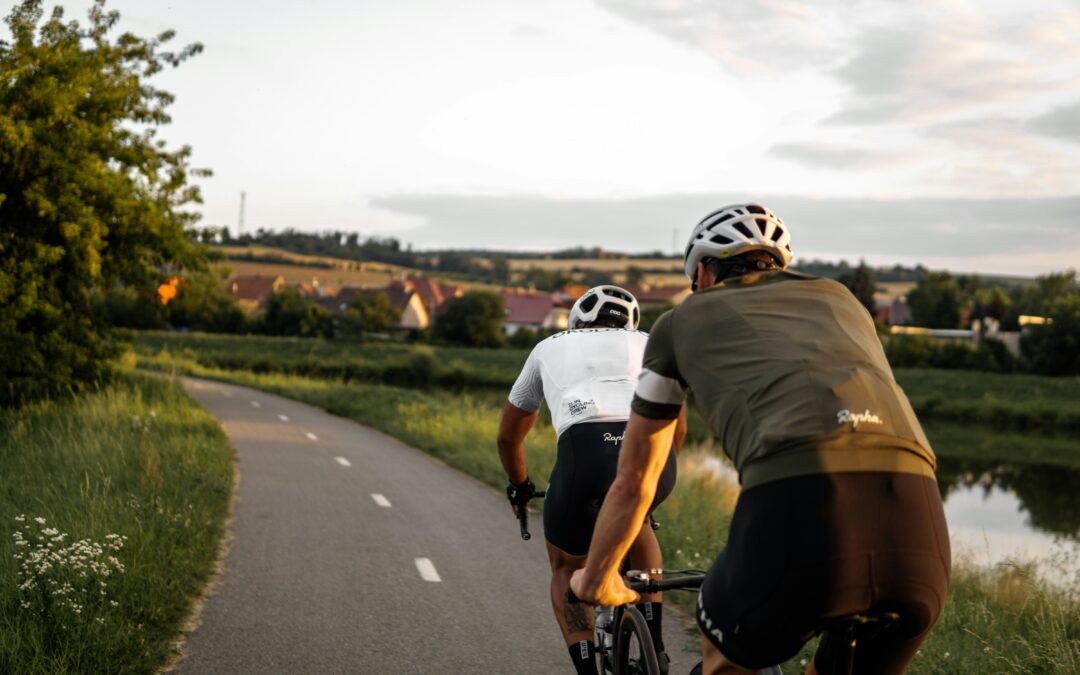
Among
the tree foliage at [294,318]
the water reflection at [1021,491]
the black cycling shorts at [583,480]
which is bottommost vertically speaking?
the tree foliage at [294,318]

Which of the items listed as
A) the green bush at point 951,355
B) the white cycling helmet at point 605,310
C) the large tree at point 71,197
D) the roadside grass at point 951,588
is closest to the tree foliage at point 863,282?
the green bush at point 951,355

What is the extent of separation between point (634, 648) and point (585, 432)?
799mm

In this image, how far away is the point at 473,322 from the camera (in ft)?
276

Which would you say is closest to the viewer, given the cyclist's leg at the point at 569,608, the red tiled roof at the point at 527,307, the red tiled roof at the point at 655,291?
the cyclist's leg at the point at 569,608

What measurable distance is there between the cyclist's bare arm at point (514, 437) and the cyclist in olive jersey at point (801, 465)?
188 centimetres

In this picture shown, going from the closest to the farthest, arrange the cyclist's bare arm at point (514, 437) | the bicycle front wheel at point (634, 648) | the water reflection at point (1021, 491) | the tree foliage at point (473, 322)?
the bicycle front wheel at point (634, 648), the cyclist's bare arm at point (514, 437), the water reflection at point (1021, 491), the tree foliage at point (473, 322)

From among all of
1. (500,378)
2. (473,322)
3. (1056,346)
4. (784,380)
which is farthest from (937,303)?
(784,380)

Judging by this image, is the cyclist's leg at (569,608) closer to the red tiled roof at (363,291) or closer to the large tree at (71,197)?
the large tree at (71,197)

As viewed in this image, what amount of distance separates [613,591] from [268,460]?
12.4 m

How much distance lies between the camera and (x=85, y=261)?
1619 cm

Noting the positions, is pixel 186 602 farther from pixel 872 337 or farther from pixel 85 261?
pixel 85 261

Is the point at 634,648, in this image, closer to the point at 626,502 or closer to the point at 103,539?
the point at 626,502

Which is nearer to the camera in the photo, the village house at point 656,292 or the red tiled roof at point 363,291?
the red tiled roof at point 363,291

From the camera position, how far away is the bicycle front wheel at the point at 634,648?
128 inches
